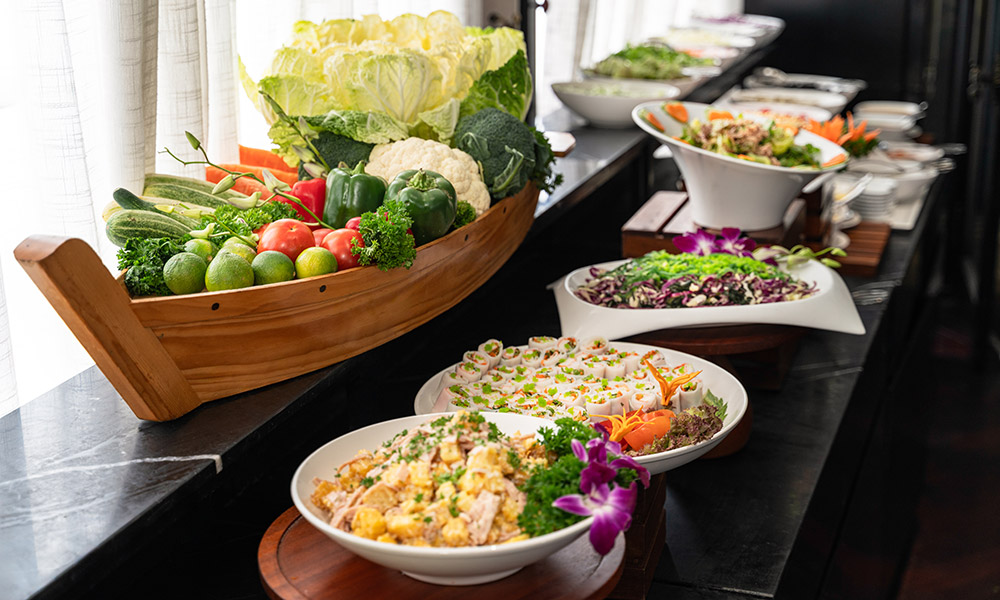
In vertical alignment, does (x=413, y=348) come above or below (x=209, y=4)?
below

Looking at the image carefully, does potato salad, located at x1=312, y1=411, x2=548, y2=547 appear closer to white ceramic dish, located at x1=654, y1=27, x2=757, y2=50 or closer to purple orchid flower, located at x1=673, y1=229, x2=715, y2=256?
purple orchid flower, located at x1=673, y1=229, x2=715, y2=256

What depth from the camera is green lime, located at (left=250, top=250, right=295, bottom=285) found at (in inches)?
48.9

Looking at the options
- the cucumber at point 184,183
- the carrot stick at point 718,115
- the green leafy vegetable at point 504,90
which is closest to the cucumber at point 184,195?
the cucumber at point 184,183

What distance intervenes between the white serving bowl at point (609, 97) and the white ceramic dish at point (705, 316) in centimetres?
118

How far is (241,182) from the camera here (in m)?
1.62

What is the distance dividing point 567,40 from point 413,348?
1966mm

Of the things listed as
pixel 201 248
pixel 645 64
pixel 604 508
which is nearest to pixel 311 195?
pixel 201 248

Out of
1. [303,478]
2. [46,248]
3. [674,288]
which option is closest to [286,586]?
[303,478]

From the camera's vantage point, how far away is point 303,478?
3.55ft

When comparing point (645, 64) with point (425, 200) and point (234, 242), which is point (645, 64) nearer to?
point (425, 200)

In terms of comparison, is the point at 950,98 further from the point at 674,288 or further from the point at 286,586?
the point at 286,586

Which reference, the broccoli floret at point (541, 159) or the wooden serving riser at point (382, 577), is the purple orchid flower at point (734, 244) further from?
the wooden serving riser at point (382, 577)

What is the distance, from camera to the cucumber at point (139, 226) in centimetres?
127

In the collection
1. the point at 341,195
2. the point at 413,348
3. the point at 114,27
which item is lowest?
the point at 413,348
